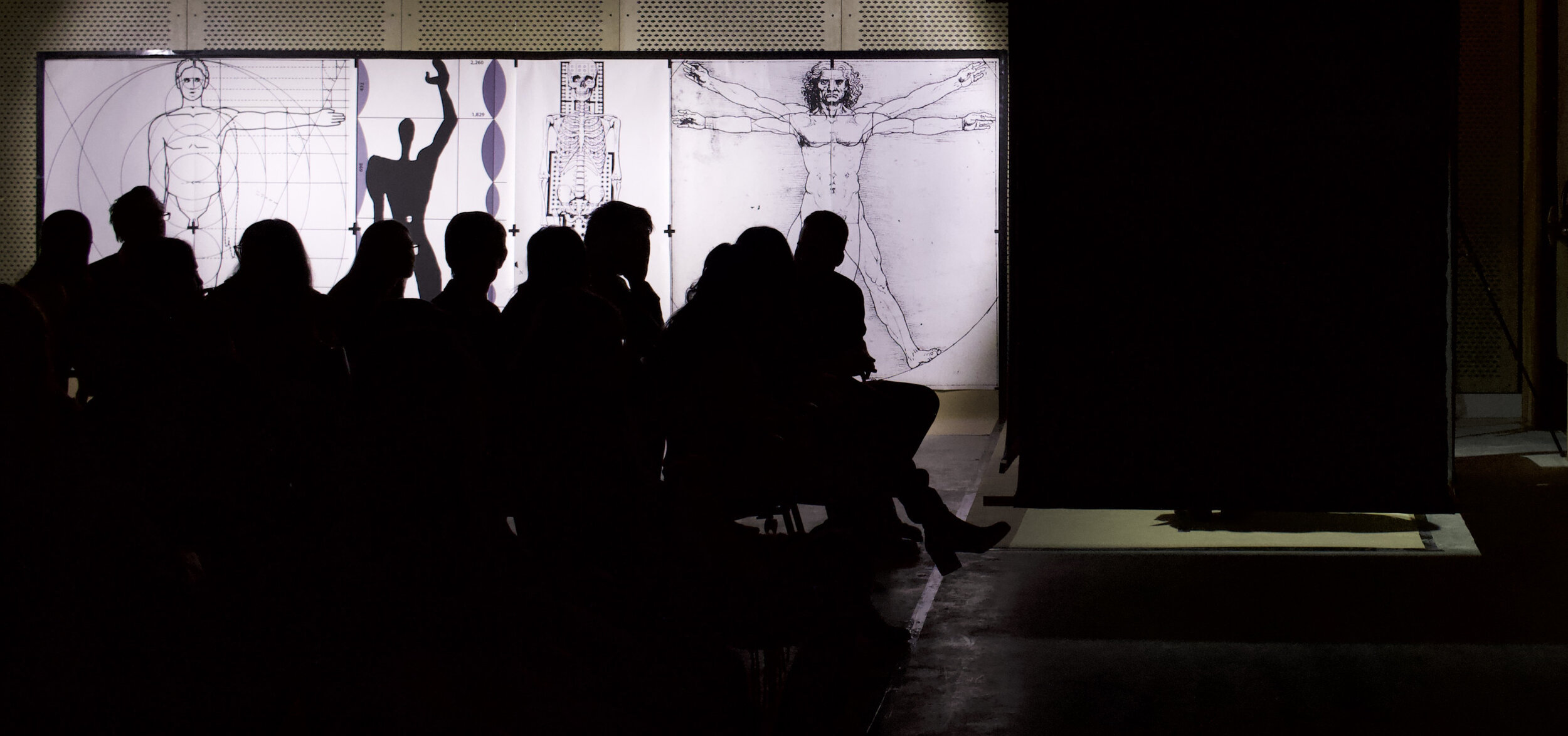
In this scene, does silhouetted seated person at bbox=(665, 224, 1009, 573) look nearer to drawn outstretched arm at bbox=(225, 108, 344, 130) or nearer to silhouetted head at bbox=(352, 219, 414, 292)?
silhouetted head at bbox=(352, 219, 414, 292)

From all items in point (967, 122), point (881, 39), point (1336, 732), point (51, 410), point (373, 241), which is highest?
point (881, 39)

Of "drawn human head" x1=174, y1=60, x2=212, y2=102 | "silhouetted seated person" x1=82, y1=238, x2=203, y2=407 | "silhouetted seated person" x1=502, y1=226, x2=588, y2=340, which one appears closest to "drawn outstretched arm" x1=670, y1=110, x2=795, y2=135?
"drawn human head" x1=174, y1=60, x2=212, y2=102

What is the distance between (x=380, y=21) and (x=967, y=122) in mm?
3912

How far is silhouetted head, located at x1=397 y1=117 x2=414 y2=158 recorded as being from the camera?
23.4 ft

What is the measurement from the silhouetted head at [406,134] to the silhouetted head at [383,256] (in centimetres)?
465

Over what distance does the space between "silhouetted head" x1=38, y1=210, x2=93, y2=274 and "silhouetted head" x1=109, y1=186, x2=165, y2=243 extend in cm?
29

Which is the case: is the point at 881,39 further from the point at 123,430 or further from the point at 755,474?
the point at 123,430

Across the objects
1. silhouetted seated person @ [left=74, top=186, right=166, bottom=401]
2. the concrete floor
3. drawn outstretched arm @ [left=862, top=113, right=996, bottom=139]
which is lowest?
the concrete floor

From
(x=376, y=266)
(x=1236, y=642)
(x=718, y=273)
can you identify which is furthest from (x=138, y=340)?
(x=1236, y=642)

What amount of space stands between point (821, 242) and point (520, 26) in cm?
442

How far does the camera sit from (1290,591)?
3.18m

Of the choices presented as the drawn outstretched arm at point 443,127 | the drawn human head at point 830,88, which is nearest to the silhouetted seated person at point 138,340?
the drawn outstretched arm at point 443,127

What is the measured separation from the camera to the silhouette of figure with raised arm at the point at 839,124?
23.1ft

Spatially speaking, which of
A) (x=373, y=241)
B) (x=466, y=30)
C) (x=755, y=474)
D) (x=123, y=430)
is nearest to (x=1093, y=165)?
(x=755, y=474)
